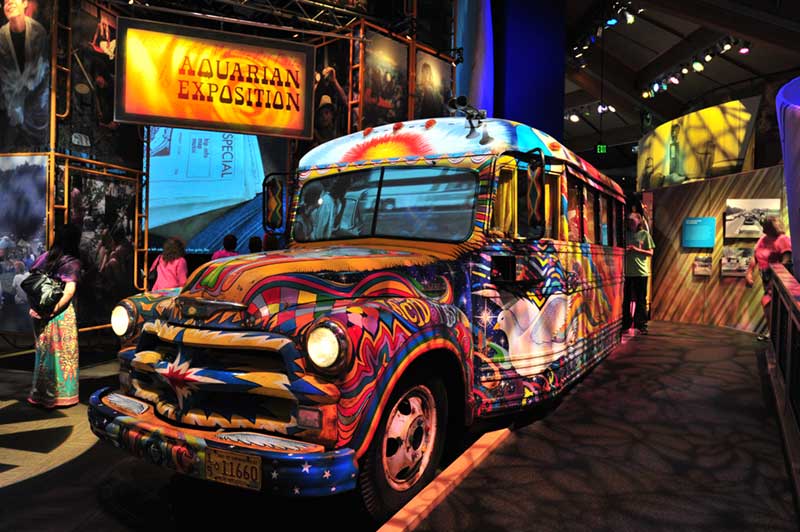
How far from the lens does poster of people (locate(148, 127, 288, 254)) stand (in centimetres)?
1243

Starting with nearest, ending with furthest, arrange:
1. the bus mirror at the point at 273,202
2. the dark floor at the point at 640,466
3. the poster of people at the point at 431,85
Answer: the dark floor at the point at 640,466
the bus mirror at the point at 273,202
the poster of people at the point at 431,85

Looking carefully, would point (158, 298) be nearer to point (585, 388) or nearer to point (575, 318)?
point (575, 318)

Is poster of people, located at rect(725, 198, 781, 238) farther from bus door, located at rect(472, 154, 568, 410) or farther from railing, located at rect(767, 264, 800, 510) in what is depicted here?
bus door, located at rect(472, 154, 568, 410)

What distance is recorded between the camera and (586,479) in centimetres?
361

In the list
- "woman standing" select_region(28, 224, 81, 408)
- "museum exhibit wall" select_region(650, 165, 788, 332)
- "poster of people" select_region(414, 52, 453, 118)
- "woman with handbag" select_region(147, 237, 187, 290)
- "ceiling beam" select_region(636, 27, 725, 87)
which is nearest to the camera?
"woman standing" select_region(28, 224, 81, 408)

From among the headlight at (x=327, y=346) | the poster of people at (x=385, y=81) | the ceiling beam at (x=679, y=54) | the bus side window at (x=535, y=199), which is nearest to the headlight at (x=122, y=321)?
the headlight at (x=327, y=346)

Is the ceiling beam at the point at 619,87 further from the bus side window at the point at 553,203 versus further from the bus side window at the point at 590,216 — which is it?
the bus side window at the point at 553,203

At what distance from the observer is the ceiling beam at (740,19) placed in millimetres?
11734

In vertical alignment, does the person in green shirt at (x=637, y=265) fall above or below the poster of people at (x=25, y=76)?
below

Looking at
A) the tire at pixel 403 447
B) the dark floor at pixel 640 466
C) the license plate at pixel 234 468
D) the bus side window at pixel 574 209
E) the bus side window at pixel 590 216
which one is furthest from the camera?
the bus side window at pixel 590 216

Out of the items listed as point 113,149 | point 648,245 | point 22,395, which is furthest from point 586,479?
point 113,149

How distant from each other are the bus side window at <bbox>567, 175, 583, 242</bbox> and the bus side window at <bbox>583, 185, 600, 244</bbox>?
0.21 metres

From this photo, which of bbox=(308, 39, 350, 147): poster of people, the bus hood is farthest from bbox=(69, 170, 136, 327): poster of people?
the bus hood

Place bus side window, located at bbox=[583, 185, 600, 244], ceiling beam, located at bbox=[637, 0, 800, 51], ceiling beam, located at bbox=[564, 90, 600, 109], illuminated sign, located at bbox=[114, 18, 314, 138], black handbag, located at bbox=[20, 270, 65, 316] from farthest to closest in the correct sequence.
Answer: ceiling beam, located at bbox=[564, 90, 600, 109], ceiling beam, located at bbox=[637, 0, 800, 51], illuminated sign, located at bbox=[114, 18, 314, 138], bus side window, located at bbox=[583, 185, 600, 244], black handbag, located at bbox=[20, 270, 65, 316]
